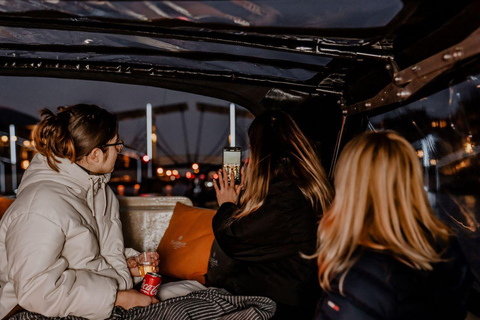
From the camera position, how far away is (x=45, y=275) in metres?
1.72

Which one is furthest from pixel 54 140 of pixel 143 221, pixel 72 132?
pixel 143 221

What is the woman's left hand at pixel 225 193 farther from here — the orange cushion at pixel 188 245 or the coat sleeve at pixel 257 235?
the orange cushion at pixel 188 245

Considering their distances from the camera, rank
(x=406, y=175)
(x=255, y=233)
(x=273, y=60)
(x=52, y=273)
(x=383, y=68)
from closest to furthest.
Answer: (x=406, y=175) < (x=52, y=273) < (x=255, y=233) < (x=383, y=68) < (x=273, y=60)

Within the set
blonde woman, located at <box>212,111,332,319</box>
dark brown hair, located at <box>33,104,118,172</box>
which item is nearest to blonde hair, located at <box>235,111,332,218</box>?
blonde woman, located at <box>212,111,332,319</box>

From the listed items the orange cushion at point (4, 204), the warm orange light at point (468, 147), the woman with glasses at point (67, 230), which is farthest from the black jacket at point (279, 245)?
the orange cushion at point (4, 204)

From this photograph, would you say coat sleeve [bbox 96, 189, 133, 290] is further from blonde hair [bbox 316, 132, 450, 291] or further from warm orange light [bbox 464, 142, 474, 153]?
warm orange light [bbox 464, 142, 474, 153]

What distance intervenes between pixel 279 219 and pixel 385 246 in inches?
29.8

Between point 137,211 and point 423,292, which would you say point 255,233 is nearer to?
point 423,292

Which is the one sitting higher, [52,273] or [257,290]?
[52,273]

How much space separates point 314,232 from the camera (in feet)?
6.91

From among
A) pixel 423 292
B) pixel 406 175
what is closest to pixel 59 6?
pixel 406 175

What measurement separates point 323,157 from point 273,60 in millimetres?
845

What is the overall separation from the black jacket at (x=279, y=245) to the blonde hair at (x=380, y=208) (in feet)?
2.01

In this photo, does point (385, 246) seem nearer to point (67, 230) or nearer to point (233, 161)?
point (67, 230)
